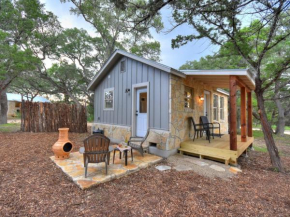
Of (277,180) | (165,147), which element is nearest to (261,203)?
(277,180)

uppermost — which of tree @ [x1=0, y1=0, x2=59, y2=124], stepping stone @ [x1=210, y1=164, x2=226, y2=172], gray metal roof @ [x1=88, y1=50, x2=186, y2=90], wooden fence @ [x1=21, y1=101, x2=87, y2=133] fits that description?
tree @ [x1=0, y1=0, x2=59, y2=124]

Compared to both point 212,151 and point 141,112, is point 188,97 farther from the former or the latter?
point 212,151

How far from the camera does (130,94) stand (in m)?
5.97

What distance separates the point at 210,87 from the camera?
755cm

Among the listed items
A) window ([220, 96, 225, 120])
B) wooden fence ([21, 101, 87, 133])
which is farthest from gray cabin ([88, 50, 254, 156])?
wooden fence ([21, 101, 87, 133])

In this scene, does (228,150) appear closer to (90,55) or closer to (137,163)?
(137,163)

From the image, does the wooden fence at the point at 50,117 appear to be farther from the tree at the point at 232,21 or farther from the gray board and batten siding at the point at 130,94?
the tree at the point at 232,21

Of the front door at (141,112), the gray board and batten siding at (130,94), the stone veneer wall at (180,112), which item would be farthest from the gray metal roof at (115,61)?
the front door at (141,112)

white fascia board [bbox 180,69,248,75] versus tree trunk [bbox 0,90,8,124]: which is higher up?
white fascia board [bbox 180,69,248,75]

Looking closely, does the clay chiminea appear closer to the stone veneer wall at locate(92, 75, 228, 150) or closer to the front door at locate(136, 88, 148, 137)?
the stone veneer wall at locate(92, 75, 228, 150)

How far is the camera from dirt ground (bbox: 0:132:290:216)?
2229mm

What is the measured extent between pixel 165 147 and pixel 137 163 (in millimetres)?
1098

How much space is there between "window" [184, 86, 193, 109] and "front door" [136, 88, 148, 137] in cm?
152

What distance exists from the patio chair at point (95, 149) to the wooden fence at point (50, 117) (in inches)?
266
